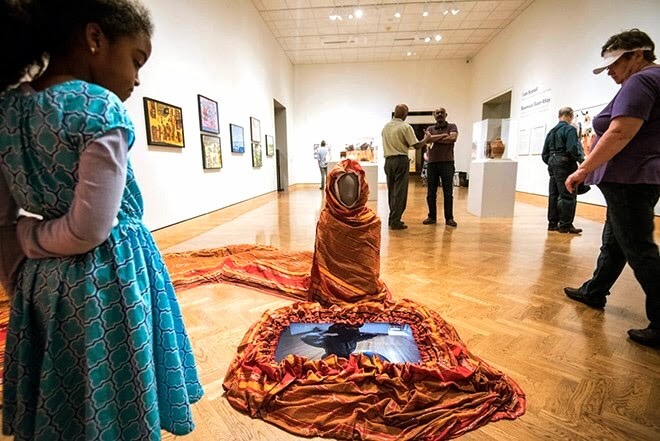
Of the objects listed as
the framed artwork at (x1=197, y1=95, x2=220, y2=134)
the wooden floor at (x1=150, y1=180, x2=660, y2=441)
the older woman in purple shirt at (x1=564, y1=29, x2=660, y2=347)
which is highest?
the framed artwork at (x1=197, y1=95, x2=220, y2=134)

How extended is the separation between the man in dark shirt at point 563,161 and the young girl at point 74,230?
5.05 m

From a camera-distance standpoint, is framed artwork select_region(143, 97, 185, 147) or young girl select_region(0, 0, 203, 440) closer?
young girl select_region(0, 0, 203, 440)

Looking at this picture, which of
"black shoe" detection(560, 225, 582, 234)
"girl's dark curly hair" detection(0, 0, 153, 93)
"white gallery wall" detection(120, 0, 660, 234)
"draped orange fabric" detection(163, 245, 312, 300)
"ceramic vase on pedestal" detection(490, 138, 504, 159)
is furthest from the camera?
"ceramic vase on pedestal" detection(490, 138, 504, 159)

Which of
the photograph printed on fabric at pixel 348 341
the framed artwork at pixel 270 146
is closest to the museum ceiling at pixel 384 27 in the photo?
the framed artwork at pixel 270 146

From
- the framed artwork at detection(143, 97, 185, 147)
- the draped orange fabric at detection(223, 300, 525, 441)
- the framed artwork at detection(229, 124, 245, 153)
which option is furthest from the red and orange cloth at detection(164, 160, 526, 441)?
the framed artwork at detection(229, 124, 245, 153)

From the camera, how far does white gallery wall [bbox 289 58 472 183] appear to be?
13555 mm

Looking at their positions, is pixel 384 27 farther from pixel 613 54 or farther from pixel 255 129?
pixel 613 54

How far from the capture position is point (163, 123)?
465 cm

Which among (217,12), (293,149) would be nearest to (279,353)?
(217,12)

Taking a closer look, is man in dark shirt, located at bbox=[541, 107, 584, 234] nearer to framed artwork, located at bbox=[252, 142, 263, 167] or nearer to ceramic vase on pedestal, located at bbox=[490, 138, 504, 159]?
ceramic vase on pedestal, located at bbox=[490, 138, 504, 159]

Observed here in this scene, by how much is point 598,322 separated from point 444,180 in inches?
127

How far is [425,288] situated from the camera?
2645mm

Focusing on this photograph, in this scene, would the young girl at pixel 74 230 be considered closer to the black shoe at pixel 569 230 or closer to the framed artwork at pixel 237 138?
the black shoe at pixel 569 230

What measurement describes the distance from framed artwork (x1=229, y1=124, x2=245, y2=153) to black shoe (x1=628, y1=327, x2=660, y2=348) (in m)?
6.98
